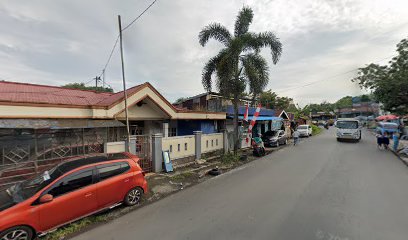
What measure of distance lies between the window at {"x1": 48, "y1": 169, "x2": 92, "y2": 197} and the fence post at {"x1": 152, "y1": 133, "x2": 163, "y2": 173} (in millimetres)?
4506

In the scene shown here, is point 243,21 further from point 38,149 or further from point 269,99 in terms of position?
point 269,99

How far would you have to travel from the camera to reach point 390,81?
14727 millimetres

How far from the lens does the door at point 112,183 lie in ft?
18.0

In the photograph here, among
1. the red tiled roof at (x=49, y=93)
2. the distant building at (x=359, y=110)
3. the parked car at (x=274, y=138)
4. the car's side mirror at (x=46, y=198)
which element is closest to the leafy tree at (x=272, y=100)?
the parked car at (x=274, y=138)

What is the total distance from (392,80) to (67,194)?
64.3 ft

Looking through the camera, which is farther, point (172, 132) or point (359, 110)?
point (359, 110)

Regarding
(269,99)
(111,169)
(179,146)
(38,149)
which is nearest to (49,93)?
(38,149)

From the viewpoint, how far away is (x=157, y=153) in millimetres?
9953

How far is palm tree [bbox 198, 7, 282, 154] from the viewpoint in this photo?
488 inches

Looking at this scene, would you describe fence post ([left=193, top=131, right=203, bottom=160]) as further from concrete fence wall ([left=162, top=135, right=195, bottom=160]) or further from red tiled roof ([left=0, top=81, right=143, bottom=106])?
red tiled roof ([left=0, top=81, right=143, bottom=106])

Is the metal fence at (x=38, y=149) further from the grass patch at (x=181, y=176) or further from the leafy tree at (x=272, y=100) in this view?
the leafy tree at (x=272, y=100)

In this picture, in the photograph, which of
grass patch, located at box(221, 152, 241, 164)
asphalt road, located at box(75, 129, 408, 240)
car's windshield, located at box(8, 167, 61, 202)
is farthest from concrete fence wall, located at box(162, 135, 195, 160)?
car's windshield, located at box(8, 167, 61, 202)

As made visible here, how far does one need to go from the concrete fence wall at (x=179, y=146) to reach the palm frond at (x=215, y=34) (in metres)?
6.37

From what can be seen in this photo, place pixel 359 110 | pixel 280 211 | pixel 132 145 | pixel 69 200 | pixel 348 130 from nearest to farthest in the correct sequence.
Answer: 1. pixel 69 200
2. pixel 280 211
3. pixel 132 145
4. pixel 348 130
5. pixel 359 110
